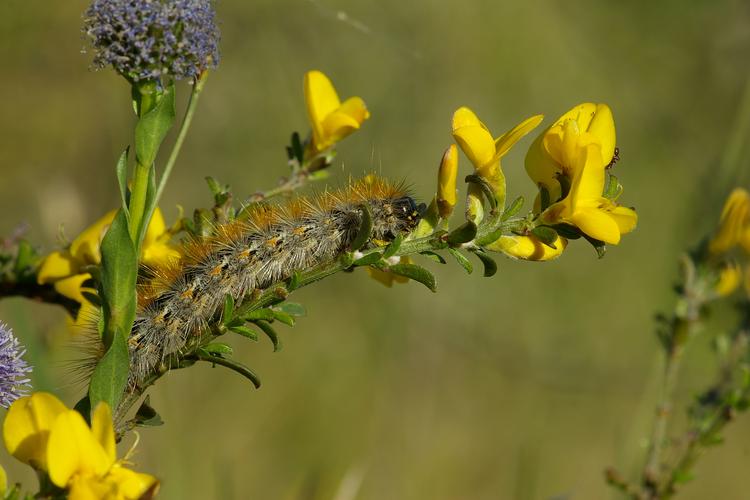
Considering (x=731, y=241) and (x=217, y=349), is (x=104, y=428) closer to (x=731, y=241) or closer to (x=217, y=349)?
(x=217, y=349)

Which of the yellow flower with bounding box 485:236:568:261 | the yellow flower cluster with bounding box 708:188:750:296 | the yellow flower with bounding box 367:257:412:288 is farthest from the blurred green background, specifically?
the yellow flower with bounding box 485:236:568:261

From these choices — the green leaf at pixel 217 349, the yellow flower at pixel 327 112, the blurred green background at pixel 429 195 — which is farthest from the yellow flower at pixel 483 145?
the blurred green background at pixel 429 195

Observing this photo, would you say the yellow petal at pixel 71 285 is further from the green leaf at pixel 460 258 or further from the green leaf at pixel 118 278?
the green leaf at pixel 460 258

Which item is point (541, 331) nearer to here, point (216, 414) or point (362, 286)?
point (362, 286)

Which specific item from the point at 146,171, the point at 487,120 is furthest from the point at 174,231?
the point at 487,120

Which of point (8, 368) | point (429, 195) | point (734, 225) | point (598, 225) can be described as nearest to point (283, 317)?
point (8, 368)

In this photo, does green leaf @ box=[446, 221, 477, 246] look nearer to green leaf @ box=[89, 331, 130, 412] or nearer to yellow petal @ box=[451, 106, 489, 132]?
yellow petal @ box=[451, 106, 489, 132]

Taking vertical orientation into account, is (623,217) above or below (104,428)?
above
